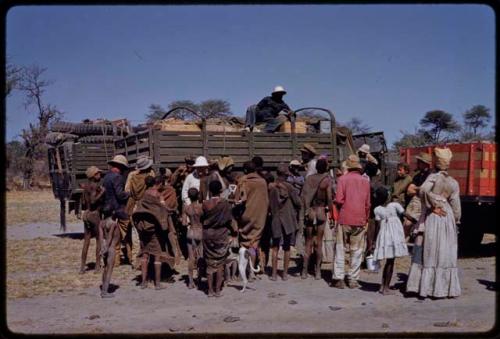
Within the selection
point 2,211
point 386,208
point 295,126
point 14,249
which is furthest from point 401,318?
point 14,249

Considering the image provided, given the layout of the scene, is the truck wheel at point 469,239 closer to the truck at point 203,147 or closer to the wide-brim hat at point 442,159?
the truck at point 203,147

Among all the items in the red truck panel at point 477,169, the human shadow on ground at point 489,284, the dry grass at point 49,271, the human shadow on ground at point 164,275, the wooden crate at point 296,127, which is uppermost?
the wooden crate at point 296,127

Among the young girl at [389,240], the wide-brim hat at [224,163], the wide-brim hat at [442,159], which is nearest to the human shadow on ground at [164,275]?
the wide-brim hat at [224,163]

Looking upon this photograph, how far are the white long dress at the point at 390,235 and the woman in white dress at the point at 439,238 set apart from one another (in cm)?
30

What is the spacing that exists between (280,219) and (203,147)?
233 centimetres

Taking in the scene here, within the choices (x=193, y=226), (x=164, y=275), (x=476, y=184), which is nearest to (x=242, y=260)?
(x=193, y=226)

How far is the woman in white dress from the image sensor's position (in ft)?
23.6

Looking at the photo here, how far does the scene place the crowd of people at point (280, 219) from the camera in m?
7.32

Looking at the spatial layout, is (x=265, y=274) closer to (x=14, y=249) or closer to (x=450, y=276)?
(x=450, y=276)

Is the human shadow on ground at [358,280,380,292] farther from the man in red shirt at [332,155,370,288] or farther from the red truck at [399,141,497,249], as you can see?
the red truck at [399,141,497,249]

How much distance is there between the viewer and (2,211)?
221 inches

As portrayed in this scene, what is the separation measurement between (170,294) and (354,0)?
184 inches

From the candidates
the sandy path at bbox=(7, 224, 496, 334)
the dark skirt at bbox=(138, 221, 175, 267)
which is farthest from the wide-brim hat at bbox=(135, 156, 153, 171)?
the sandy path at bbox=(7, 224, 496, 334)

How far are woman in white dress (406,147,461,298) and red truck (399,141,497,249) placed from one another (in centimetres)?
352
